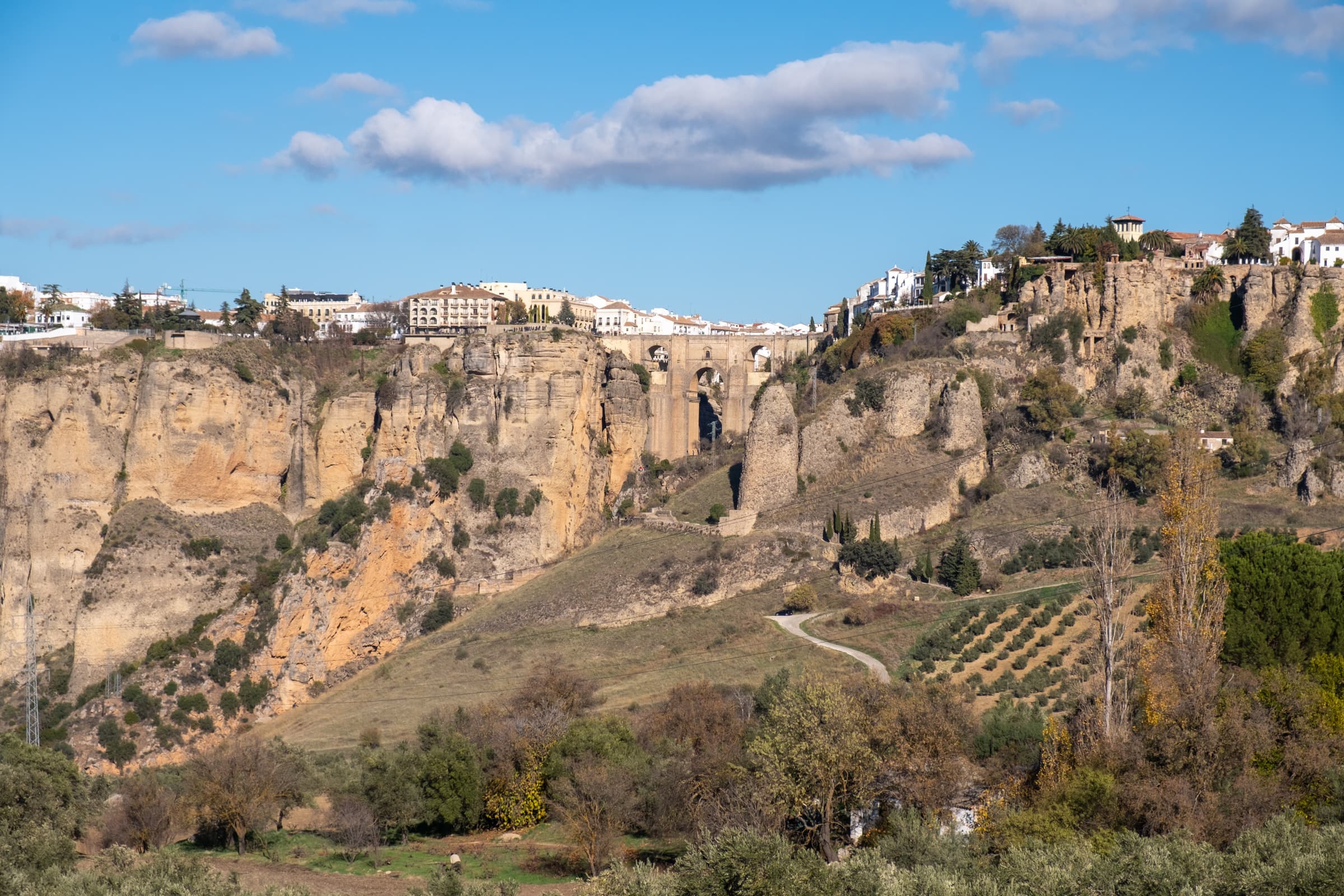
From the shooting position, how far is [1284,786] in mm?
31000

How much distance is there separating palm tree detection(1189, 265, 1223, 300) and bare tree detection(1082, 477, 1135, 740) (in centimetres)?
2836

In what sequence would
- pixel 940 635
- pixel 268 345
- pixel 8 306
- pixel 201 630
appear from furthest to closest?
pixel 8 306
pixel 268 345
pixel 201 630
pixel 940 635

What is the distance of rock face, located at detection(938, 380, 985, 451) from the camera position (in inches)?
2231

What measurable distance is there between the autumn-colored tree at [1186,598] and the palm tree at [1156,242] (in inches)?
1225

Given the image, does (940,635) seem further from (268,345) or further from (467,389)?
(268,345)

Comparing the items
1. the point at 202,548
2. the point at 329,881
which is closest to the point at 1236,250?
the point at 202,548

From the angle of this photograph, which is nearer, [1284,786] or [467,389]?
[1284,786]

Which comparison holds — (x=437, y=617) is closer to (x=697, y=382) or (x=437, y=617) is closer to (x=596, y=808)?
(x=697, y=382)

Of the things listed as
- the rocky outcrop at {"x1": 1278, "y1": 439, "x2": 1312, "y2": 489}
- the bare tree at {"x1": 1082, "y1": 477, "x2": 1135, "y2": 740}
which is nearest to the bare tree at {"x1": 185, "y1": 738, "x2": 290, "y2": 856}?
the bare tree at {"x1": 1082, "y1": 477, "x2": 1135, "y2": 740}

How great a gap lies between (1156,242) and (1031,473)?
50.7 feet

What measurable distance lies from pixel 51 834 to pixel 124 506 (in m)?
29.0

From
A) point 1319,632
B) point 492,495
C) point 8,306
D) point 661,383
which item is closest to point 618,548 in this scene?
point 492,495

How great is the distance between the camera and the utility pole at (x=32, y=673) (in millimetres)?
50156

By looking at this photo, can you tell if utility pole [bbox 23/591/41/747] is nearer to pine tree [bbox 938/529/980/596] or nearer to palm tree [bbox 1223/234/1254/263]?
pine tree [bbox 938/529/980/596]
